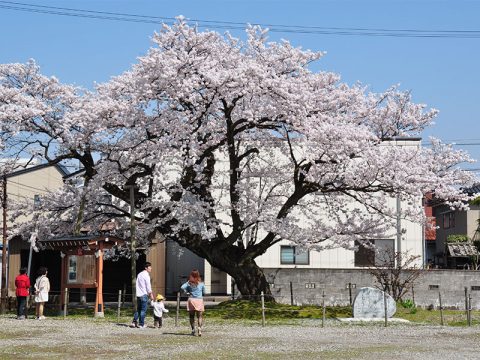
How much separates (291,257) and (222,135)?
597 inches

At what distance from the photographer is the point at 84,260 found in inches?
1088

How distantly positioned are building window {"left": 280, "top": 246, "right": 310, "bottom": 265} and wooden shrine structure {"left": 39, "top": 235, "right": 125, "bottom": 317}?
16.0 m

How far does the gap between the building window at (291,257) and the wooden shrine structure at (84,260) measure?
52.6ft

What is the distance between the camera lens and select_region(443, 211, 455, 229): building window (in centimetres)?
5907

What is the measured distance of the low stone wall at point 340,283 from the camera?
35656 mm

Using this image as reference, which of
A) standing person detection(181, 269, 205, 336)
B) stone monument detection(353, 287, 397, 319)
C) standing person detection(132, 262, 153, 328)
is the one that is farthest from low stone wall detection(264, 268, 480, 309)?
standing person detection(181, 269, 205, 336)

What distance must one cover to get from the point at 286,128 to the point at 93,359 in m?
14.5

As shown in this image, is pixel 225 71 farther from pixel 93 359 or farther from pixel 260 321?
pixel 93 359

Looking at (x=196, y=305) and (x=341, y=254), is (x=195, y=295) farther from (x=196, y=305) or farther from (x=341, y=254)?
(x=341, y=254)

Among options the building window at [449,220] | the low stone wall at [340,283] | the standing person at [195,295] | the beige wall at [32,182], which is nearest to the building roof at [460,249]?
the building window at [449,220]

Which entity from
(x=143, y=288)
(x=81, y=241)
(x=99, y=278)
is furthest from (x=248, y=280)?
(x=143, y=288)

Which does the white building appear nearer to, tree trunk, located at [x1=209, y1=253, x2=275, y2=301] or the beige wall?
tree trunk, located at [x1=209, y1=253, x2=275, y2=301]

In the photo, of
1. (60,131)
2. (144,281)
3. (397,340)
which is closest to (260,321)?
(144,281)

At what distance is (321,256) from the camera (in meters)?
42.5
